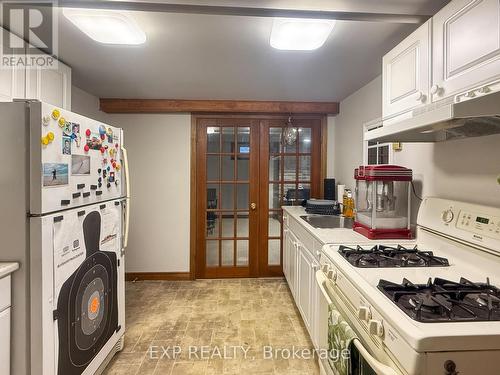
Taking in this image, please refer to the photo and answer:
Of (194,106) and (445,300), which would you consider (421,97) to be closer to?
(445,300)

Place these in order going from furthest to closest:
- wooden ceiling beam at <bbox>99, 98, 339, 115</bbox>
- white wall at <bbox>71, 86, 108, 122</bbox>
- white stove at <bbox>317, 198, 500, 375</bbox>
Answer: wooden ceiling beam at <bbox>99, 98, 339, 115</bbox>
white wall at <bbox>71, 86, 108, 122</bbox>
white stove at <bbox>317, 198, 500, 375</bbox>

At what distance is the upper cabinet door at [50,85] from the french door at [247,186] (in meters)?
1.51

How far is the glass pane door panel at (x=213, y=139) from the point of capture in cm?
353

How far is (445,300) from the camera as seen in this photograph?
2.96 feet

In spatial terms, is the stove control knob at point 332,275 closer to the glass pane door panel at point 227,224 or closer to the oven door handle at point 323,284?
the oven door handle at point 323,284

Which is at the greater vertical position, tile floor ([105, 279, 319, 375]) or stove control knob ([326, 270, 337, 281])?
stove control knob ([326, 270, 337, 281])

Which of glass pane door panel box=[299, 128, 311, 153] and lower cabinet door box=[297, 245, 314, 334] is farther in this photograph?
glass pane door panel box=[299, 128, 311, 153]

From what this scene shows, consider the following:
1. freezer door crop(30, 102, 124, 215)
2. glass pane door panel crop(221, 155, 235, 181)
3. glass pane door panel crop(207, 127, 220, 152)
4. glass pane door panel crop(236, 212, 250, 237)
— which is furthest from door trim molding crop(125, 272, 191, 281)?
freezer door crop(30, 102, 124, 215)

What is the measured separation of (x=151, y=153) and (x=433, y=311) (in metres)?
3.32

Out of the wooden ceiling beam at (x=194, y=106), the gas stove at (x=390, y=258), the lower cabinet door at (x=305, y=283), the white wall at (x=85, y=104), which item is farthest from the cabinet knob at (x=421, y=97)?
the white wall at (x=85, y=104)

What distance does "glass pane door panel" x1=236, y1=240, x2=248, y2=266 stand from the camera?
142 inches

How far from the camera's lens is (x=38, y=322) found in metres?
1.29

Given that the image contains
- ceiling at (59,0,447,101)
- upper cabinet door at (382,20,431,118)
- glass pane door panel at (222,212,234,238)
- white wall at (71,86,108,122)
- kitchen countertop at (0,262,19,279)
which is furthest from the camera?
glass pane door panel at (222,212,234,238)

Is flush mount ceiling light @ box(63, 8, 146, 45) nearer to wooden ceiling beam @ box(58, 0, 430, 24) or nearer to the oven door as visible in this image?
wooden ceiling beam @ box(58, 0, 430, 24)
